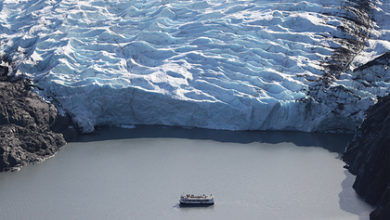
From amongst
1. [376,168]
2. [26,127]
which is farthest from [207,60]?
[376,168]

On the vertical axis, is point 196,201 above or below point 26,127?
below

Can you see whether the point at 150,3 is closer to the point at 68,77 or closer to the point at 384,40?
the point at 68,77

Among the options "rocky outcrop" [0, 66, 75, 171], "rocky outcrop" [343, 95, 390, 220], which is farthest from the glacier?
"rocky outcrop" [343, 95, 390, 220]

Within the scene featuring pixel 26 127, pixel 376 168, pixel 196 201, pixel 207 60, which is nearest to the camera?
pixel 196 201

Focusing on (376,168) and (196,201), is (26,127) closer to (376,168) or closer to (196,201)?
(196,201)

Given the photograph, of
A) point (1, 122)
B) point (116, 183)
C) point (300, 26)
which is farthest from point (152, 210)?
point (300, 26)
